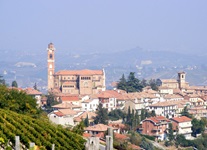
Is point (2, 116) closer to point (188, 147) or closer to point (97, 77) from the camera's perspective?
point (188, 147)

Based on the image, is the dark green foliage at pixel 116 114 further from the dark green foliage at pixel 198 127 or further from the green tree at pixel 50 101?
the dark green foliage at pixel 198 127

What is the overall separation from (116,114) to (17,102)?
31628 millimetres

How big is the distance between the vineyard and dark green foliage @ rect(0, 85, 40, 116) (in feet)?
18.2

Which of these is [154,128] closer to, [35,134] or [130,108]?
[130,108]

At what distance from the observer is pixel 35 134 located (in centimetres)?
1778

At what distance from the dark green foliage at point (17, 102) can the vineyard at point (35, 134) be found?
219 inches

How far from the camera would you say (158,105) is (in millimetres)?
64125

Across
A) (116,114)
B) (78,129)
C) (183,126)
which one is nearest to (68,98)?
(116,114)

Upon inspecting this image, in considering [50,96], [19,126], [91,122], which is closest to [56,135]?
[19,126]

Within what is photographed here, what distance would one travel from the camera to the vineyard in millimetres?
16578

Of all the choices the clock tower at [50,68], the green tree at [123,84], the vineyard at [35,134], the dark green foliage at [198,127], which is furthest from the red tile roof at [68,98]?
the vineyard at [35,134]

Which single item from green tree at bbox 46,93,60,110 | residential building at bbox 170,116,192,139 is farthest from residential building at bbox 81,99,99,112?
residential building at bbox 170,116,192,139

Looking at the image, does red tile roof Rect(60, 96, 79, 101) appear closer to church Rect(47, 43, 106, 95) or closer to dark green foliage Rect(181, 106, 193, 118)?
church Rect(47, 43, 106, 95)

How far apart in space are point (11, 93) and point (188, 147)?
23806mm
